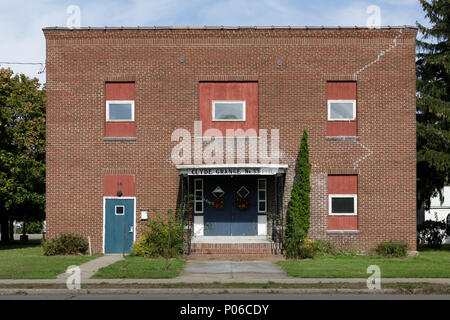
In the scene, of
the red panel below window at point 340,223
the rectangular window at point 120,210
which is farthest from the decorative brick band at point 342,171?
the rectangular window at point 120,210

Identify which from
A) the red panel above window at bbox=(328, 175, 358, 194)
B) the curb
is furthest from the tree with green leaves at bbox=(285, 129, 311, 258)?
the curb

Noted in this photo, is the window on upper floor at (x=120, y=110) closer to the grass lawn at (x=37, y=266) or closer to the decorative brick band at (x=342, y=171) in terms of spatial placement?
the grass lawn at (x=37, y=266)

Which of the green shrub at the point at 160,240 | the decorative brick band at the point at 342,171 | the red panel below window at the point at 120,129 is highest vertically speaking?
the red panel below window at the point at 120,129

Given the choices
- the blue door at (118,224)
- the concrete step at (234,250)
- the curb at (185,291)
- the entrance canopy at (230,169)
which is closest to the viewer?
the curb at (185,291)

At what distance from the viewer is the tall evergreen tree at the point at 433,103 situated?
24984mm

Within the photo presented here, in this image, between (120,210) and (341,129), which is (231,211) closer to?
(120,210)

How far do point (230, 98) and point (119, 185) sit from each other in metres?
5.47

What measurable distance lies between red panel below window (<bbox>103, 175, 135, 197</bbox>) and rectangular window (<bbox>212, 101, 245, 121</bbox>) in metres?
4.14

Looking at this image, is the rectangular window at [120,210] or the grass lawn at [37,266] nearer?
the grass lawn at [37,266]

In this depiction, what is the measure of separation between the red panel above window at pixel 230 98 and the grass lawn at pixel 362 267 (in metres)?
5.94

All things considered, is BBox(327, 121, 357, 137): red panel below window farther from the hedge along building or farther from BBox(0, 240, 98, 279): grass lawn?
BBox(0, 240, 98, 279): grass lawn

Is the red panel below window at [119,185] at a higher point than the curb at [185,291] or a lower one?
higher

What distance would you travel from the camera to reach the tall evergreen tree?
25.0 meters

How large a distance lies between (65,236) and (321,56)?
11906mm
